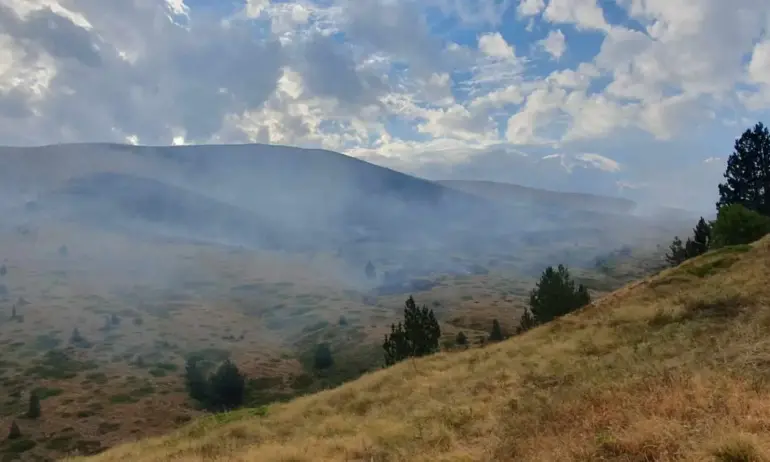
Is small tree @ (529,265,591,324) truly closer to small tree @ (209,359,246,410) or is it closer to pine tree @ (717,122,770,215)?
pine tree @ (717,122,770,215)

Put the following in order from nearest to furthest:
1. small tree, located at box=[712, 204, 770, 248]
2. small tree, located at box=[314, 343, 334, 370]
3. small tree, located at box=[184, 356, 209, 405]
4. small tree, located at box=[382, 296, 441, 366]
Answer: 1. small tree, located at box=[712, 204, 770, 248]
2. small tree, located at box=[382, 296, 441, 366]
3. small tree, located at box=[184, 356, 209, 405]
4. small tree, located at box=[314, 343, 334, 370]

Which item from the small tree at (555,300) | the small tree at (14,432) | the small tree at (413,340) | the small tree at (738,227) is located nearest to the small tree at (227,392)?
the small tree at (14,432)

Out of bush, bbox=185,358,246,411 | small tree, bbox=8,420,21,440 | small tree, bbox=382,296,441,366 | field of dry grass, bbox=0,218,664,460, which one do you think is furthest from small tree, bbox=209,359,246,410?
small tree, bbox=382,296,441,366

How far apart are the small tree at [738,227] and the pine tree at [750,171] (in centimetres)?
2172

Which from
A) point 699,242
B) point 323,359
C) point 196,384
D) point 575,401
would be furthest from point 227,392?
point 575,401

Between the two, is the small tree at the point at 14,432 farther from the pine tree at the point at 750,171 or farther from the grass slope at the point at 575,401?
the pine tree at the point at 750,171

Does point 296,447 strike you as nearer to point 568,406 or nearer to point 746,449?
point 568,406

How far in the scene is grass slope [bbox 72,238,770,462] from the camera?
28.3 ft

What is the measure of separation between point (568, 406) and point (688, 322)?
10.4 m

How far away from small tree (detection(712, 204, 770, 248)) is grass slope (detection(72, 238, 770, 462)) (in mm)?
15671

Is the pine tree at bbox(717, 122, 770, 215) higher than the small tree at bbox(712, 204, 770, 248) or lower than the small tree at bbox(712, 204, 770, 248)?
higher

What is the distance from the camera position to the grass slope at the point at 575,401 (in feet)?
28.3

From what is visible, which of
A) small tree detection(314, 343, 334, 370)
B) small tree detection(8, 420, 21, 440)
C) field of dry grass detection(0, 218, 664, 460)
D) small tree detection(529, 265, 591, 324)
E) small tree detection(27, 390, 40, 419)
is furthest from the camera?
small tree detection(314, 343, 334, 370)

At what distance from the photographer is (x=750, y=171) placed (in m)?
63.7
